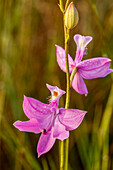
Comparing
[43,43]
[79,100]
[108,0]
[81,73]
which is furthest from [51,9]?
[81,73]

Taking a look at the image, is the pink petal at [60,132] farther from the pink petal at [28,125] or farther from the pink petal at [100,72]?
the pink petal at [100,72]

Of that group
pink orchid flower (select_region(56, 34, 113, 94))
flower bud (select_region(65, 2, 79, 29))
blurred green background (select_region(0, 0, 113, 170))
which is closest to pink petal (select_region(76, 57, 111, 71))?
pink orchid flower (select_region(56, 34, 113, 94))

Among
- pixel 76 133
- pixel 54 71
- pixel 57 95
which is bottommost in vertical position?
pixel 76 133

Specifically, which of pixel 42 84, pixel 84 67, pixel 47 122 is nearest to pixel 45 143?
pixel 47 122

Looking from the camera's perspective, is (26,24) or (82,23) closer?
(26,24)

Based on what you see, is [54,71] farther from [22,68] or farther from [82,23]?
[82,23]

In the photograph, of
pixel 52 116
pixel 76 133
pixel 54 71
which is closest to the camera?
pixel 52 116

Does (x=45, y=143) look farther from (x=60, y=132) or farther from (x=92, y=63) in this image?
(x=92, y=63)
